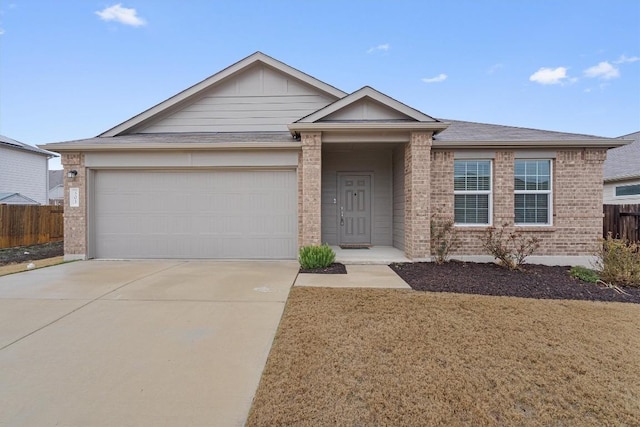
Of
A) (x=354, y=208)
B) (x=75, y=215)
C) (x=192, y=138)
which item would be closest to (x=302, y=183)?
(x=354, y=208)

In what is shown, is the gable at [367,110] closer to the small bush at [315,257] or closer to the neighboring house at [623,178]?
the small bush at [315,257]

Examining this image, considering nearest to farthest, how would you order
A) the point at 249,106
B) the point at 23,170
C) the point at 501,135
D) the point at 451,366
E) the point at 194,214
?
the point at 451,366
the point at 501,135
the point at 194,214
the point at 249,106
the point at 23,170

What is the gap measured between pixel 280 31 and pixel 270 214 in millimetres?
8742

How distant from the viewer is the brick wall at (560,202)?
Answer: 7.83 metres

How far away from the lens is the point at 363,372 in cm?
279

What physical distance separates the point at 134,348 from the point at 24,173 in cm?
2130

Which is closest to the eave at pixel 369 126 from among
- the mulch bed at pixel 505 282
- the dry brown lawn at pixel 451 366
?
the mulch bed at pixel 505 282

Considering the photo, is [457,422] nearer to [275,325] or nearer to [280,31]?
[275,325]

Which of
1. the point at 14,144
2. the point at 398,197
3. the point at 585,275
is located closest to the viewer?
the point at 585,275

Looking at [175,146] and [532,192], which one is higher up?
[175,146]

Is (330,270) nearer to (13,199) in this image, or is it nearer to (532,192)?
(532,192)

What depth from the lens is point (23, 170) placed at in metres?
17.7

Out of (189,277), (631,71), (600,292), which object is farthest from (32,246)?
(631,71)

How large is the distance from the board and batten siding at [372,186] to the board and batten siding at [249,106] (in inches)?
71.3
